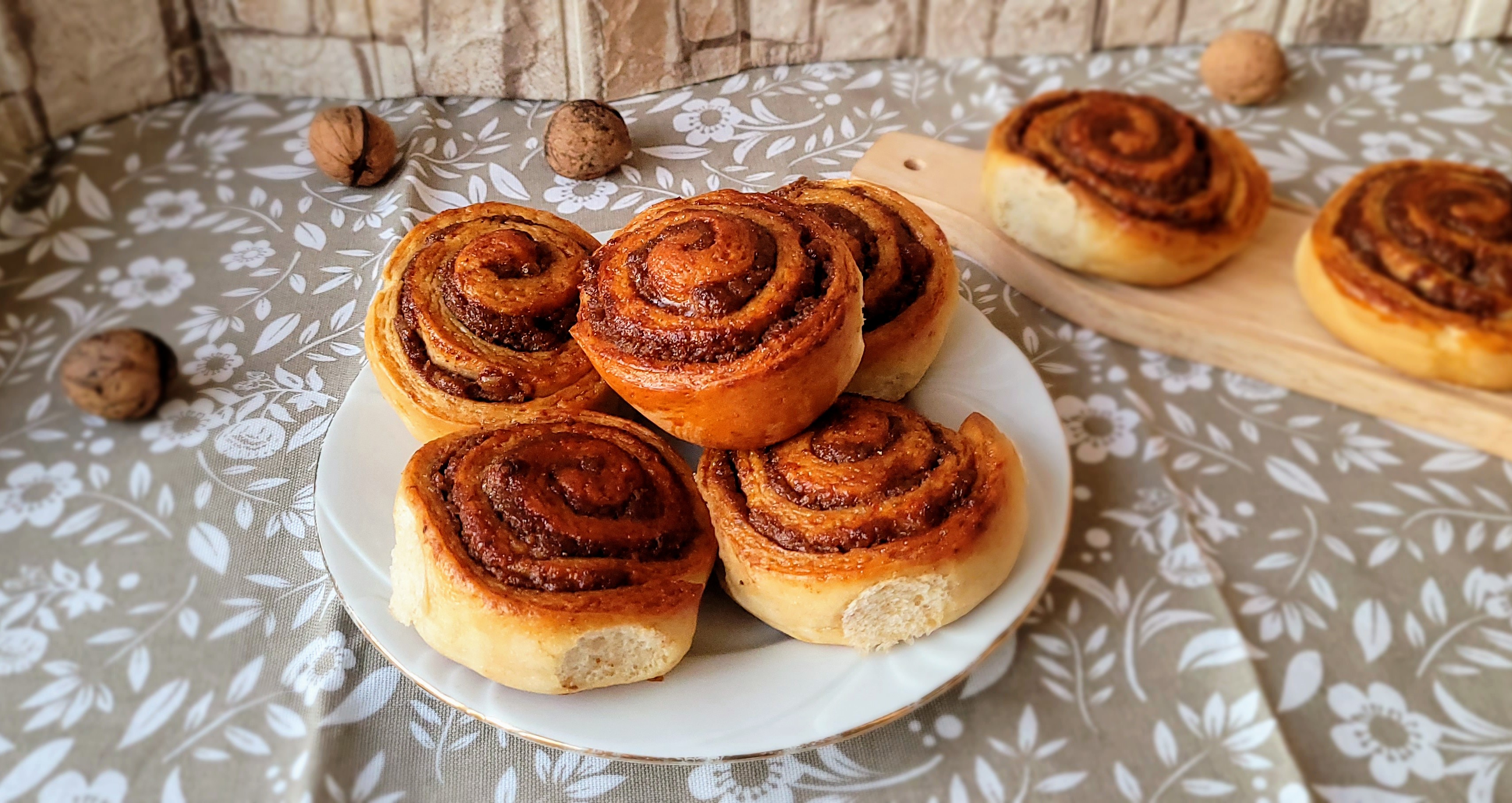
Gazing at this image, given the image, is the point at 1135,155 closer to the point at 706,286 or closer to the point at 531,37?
the point at 706,286

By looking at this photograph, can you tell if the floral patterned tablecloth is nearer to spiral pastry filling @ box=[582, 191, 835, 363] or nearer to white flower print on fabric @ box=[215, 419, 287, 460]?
white flower print on fabric @ box=[215, 419, 287, 460]

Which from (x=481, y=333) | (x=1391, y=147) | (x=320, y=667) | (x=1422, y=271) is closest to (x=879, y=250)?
(x=481, y=333)

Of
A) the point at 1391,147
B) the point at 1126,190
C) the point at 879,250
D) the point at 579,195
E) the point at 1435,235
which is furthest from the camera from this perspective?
the point at 1391,147

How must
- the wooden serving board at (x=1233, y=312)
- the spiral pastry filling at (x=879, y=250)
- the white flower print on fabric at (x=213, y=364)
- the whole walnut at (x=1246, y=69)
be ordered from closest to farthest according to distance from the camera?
the spiral pastry filling at (x=879, y=250) < the wooden serving board at (x=1233, y=312) < the white flower print on fabric at (x=213, y=364) < the whole walnut at (x=1246, y=69)

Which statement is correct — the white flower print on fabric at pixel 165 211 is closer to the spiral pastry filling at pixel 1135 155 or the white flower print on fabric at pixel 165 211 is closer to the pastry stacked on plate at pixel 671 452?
the pastry stacked on plate at pixel 671 452

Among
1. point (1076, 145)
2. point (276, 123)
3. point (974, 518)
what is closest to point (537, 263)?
point (974, 518)

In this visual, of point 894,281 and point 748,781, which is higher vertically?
point 894,281

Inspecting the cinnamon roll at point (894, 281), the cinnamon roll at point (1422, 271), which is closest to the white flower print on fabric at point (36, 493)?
the cinnamon roll at point (894, 281)
